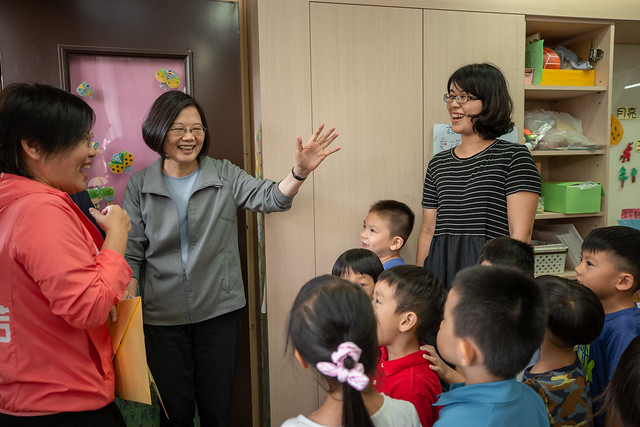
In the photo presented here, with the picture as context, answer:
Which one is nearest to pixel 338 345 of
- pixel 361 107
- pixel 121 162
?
pixel 361 107

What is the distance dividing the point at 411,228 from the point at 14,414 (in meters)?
1.62

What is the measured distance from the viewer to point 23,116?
1082 millimetres

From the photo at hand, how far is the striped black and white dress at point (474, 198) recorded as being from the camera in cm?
174

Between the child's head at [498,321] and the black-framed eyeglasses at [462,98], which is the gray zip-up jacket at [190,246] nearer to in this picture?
the black-framed eyeglasses at [462,98]

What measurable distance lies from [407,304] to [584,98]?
2081mm

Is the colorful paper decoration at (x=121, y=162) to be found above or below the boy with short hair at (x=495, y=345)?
above

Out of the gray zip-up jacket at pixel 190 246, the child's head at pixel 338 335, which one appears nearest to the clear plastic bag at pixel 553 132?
the gray zip-up jacket at pixel 190 246

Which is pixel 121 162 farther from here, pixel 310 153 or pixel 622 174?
pixel 622 174

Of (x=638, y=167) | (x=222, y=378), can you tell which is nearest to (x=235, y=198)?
(x=222, y=378)

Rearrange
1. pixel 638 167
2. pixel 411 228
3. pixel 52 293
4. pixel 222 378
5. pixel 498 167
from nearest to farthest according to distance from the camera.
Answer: pixel 52 293
pixel 498 167
pixel 222 378
pixel 411 228
pixel 638 167

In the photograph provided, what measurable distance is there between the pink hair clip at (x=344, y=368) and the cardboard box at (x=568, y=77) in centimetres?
222

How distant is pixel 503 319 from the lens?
39.5 inches

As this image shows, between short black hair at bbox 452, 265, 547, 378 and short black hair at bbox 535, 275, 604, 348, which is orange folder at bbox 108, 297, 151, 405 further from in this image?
short black hair at bbox 535, 275, 604, 348

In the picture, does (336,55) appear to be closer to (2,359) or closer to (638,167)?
(2,359)
